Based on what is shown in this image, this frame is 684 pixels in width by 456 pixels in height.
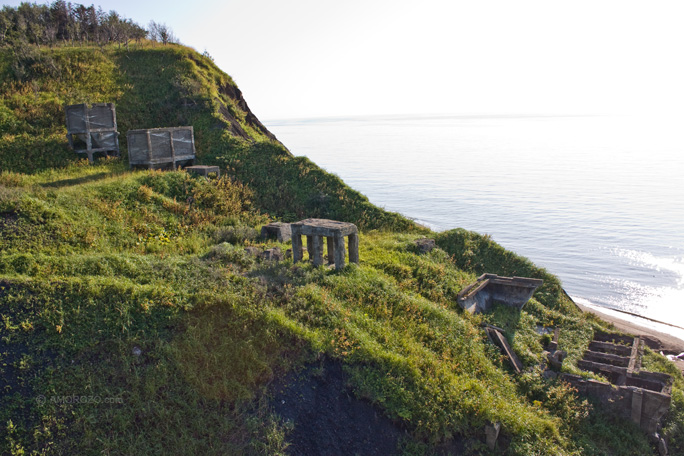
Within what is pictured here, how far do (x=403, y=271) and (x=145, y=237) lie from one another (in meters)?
8.60

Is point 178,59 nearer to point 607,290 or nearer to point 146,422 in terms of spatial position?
point 146,422

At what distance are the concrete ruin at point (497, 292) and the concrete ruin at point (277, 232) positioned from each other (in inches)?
259

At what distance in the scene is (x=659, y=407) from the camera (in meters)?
10.1

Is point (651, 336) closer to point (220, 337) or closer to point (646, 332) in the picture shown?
point (646, 332)

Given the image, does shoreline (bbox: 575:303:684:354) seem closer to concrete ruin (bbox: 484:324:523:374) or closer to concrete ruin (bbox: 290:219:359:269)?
concrete ruin (bbox: 484:324:523:374)

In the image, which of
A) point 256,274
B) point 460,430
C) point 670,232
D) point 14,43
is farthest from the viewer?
point 670,232

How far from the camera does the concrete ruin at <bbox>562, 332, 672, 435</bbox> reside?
402 inches

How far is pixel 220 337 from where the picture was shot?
946cm

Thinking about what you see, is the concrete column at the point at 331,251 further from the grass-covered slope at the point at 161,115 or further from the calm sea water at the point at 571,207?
the calm sea water at the point at 571,207

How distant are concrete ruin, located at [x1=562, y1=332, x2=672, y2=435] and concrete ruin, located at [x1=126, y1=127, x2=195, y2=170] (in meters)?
17.7

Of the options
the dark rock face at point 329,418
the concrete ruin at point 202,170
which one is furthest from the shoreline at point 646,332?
the concrete ruin at point 202,170

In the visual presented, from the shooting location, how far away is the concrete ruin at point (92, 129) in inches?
764

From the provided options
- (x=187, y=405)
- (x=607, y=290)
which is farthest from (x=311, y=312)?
(x=607, y=290)

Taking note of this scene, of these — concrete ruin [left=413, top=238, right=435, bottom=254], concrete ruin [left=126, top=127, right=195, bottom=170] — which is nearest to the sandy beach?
concrete ruin [left=413, top=238, right=435, bottom=254]
